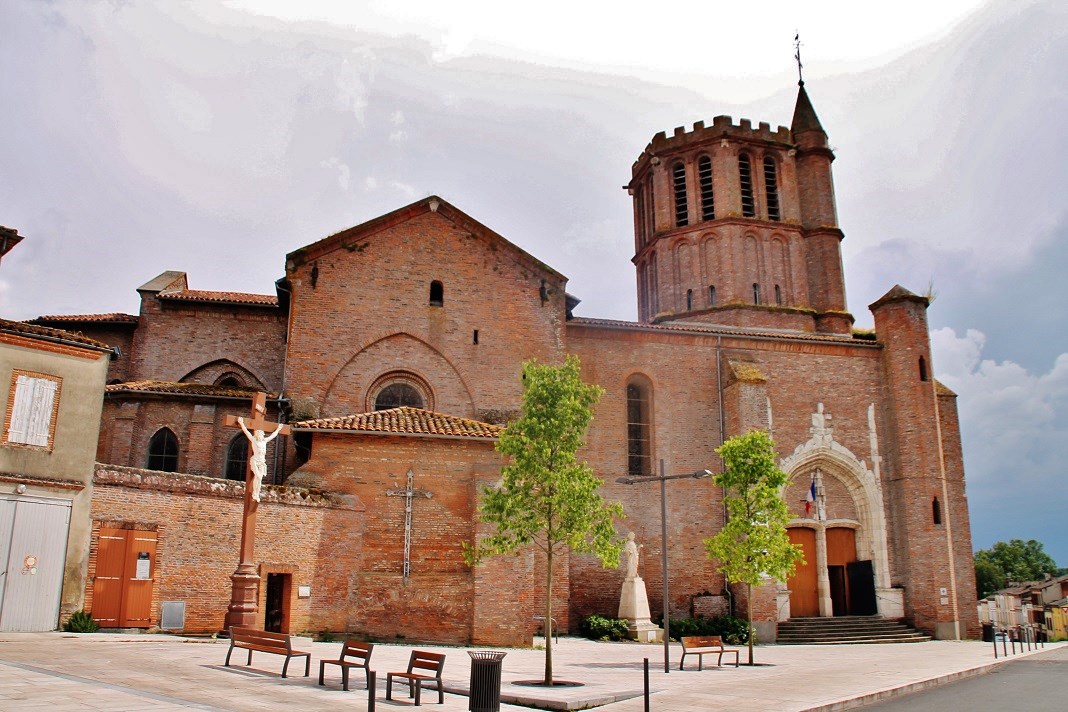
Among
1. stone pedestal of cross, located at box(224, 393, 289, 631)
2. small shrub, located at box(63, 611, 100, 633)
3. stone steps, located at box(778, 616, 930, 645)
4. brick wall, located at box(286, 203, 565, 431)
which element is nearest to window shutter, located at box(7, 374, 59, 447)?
small shrub, located at box(63, 611, 100, 633)

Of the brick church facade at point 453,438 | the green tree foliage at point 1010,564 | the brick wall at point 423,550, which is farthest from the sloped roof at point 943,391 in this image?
the green tree foliage at point 1010,564

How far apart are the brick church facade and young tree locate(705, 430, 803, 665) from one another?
523 cm

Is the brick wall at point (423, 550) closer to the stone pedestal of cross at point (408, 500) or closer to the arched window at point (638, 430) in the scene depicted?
the stone pedestal of cross at point (408, 500)

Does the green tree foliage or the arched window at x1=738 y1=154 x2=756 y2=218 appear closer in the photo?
the arched window at x1=738 y1=154 x2=756 y2=218

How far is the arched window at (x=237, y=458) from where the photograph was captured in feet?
80.8

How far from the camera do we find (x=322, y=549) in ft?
67.0

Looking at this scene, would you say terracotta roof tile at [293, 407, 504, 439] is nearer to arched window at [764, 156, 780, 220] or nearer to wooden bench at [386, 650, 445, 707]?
wooden bench at [386, 650, 445, 707]

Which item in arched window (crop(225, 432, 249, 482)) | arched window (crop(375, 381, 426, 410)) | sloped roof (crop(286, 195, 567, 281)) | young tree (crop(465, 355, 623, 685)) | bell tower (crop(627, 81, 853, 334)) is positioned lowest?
young tree (crop(465, 355, 623, 685))

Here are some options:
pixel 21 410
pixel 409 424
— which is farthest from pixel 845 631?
pixel 21 410

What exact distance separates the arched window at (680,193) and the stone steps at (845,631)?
18.3 meters

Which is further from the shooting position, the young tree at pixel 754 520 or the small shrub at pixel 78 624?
the young tree at pixel 754 520

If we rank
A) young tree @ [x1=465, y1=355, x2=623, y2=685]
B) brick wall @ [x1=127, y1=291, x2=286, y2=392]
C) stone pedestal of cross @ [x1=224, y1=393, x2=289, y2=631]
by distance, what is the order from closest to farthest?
young tree @ [x1=465, y1=355, x2=623, y2=685] → stone pedestal of cross @ [x1=224, y1=393, x2=289, y2=631] → brick wall @ [x1=127, y1=291, x2=286, y2=392]

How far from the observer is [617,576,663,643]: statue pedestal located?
24781 millimetres

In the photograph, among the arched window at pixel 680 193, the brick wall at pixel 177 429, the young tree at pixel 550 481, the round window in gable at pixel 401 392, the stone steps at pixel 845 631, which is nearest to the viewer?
the young tree at pixel 550 481
